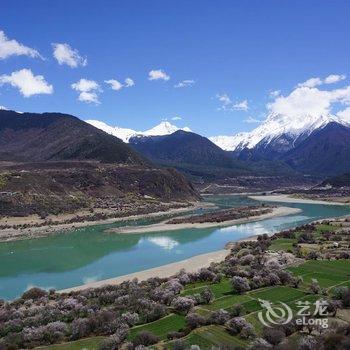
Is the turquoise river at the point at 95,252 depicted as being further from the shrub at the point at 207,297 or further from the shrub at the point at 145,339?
the shrub at the point at 145,339

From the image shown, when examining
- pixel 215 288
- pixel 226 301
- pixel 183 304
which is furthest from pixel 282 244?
pixel 183 304

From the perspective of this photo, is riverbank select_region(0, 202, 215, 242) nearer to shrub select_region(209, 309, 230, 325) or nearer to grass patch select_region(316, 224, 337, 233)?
grass patch select_region(316, 224, 337, 233)

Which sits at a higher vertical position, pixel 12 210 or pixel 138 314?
pixel 12 210

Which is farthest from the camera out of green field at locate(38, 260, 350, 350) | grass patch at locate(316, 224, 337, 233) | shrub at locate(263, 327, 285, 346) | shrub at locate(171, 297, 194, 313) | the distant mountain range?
the distant mountain range

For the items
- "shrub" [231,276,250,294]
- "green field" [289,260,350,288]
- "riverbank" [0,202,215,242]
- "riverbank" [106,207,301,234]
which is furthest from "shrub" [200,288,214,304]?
"riverbank" [106,207,301,234]

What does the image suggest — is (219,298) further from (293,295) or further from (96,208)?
(96,208)

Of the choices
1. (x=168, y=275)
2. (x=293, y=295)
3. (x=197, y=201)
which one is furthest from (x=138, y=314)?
(x=197, y=201)

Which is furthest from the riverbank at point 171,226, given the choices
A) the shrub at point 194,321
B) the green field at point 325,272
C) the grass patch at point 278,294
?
the shrub at point 194,321
